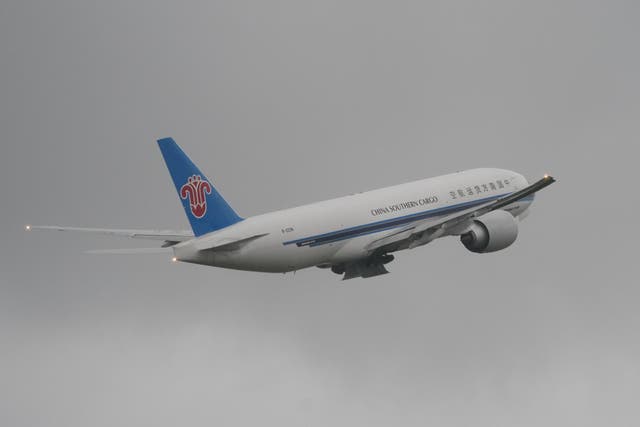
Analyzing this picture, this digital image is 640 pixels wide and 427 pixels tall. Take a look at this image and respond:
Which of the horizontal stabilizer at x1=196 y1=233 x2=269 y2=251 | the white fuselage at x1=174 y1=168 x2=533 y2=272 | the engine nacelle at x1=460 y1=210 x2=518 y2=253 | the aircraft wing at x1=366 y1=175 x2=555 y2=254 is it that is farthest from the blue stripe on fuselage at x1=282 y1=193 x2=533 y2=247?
the engine nacelle at x1=460 y1=210 x2=518 y2=253

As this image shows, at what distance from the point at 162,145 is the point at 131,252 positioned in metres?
5.57

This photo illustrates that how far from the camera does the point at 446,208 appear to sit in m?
81.5

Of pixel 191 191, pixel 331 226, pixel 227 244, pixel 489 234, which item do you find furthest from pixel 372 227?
pixel 191 191

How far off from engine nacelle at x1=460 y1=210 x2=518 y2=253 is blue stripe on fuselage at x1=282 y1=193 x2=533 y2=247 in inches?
98.6

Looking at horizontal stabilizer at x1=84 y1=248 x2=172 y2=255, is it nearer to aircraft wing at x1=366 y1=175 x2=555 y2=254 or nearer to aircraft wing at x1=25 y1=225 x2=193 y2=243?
aircraft wing at x1=25 y1=225 x2=193 y2=243

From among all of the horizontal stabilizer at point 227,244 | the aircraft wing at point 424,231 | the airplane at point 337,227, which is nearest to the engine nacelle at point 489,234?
the airplane at point 337,227

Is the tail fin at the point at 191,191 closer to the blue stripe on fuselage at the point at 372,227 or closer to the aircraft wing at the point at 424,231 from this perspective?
the blue stripe on fuselage at the point at 372,227

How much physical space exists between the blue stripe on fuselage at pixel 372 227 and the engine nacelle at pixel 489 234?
2.50 meters

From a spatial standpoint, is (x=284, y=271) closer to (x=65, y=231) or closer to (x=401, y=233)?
(x=401, y=233)

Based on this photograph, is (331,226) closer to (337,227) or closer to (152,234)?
(337,227)

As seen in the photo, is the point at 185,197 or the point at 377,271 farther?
the point at 377,271

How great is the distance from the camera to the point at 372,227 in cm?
7719

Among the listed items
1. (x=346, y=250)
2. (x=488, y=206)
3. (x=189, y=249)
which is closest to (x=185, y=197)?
(x=189, y=249)

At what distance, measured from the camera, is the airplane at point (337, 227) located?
240ft
